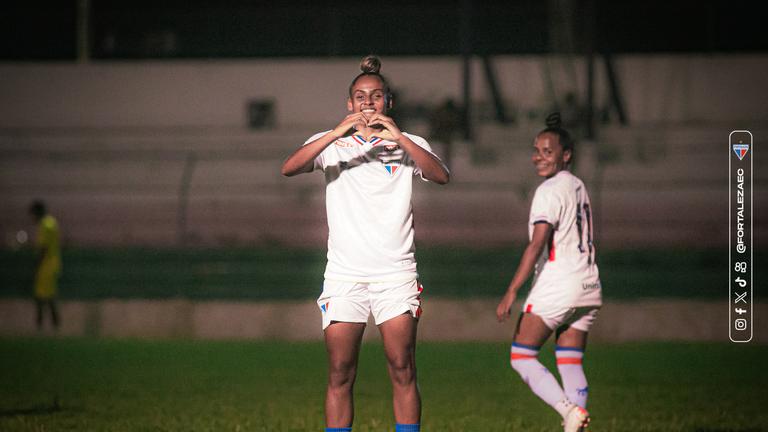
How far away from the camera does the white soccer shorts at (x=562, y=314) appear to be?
6.18 m

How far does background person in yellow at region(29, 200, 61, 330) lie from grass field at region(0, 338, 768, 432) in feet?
4.71

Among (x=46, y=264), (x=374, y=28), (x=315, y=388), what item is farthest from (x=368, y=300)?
(x=374, y=28)

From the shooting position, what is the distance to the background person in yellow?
1692 cm

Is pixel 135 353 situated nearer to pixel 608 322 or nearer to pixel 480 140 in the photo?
pixel 608 322

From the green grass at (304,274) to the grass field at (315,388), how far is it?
3.33m

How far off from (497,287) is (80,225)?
852cm

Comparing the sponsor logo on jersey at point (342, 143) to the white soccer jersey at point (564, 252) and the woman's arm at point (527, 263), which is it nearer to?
the woman's arm at point (527, 263)

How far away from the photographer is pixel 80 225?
869 inches

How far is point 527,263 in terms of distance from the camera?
6.04m

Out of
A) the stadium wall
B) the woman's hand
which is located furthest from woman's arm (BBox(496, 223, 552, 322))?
the stadium wall

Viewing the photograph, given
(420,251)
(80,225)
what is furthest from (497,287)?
(80,225)

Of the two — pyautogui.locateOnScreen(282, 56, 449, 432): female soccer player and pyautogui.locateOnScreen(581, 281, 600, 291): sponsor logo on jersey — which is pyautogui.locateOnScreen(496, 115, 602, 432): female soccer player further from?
pyautogui.locateOnScreen(282, 56, 449, 432): female soccer player

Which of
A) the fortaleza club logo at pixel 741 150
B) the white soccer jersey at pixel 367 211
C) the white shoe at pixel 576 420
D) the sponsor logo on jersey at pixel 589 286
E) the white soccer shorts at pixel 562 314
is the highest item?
the fortaleza club logo at pixel 741 150

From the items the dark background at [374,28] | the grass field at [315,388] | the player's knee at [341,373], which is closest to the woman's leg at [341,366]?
the player's knee at [341,373]
